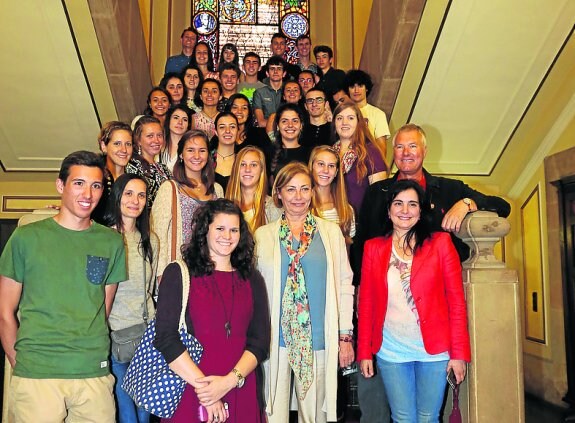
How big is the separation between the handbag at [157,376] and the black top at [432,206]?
1066mm

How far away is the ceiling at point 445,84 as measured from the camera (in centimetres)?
512

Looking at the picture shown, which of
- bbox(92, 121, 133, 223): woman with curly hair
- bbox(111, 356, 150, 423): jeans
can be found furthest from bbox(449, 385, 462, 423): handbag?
bbox(92, 121, 133, 223): woman with curly hair

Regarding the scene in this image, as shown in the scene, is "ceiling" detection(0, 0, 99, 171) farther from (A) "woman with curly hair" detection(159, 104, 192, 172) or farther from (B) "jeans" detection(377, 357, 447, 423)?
(B) "jeans" detection(377, 357, 447, 423)

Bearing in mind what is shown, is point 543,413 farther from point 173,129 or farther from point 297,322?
point 173,129

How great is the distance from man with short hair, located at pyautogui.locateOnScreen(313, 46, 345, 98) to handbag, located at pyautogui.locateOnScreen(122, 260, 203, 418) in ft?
13.9

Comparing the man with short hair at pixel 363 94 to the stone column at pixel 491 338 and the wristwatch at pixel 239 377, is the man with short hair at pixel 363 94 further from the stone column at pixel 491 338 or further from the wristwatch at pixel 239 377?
the wristwatch at pixel 239 377

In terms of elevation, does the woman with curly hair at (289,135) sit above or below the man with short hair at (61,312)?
above

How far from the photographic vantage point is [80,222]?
226 cm

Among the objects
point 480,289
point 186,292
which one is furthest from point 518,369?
point 186,292

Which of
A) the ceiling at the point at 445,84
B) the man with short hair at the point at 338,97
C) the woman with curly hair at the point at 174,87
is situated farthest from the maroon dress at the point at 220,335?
→ the ceiling at the point at 445,84

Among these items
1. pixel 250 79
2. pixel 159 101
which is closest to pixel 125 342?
pixel 159 101

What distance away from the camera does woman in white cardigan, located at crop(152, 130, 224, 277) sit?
287cm

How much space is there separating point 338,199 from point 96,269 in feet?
4.51

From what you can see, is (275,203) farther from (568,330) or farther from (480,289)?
(568,330)
